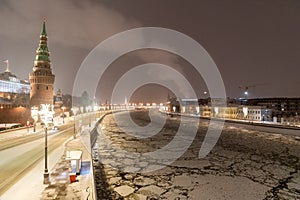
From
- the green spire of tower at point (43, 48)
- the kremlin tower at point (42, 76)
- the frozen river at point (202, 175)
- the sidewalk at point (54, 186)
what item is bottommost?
the frozen river at point (202, 175)

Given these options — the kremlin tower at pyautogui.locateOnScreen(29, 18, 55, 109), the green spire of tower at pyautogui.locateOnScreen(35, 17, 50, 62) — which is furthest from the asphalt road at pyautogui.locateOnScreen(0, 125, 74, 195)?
the green spire of tower at pyautogui.locateOnScreen(35, 17, 50, 62)

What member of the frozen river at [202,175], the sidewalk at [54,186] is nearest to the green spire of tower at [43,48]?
the frozen river at [202,175]

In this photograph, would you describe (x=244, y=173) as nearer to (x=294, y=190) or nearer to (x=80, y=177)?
(x=294, y=190)

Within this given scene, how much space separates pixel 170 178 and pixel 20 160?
8.85m

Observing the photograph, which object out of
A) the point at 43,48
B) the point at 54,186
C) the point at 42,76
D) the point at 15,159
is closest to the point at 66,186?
the point at 54,186

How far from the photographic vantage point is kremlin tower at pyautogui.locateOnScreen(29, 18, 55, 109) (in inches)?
1940

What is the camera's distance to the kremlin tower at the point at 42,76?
49281mm

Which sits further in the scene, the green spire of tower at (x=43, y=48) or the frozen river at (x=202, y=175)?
the green spire of tower at (x=43, y=48)

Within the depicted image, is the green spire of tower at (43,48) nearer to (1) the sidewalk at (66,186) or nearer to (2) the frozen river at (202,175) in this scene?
(2) the frozen river at (202,175)

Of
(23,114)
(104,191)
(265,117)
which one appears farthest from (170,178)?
(23,114)

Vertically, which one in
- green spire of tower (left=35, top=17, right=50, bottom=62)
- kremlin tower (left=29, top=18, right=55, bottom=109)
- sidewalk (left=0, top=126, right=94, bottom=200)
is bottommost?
sidewalk (left=0, top=126, right=94, bottom=200)

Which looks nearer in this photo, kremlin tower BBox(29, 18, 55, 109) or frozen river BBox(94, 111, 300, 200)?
frozen river BBox(94, 111, 300, 200)

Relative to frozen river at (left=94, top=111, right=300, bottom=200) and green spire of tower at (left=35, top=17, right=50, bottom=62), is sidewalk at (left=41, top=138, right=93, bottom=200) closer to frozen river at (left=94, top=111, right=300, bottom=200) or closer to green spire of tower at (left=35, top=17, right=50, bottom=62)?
frozen river at (left=94, top=111, right=300, bottom=200)

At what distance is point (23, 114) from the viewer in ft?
125
